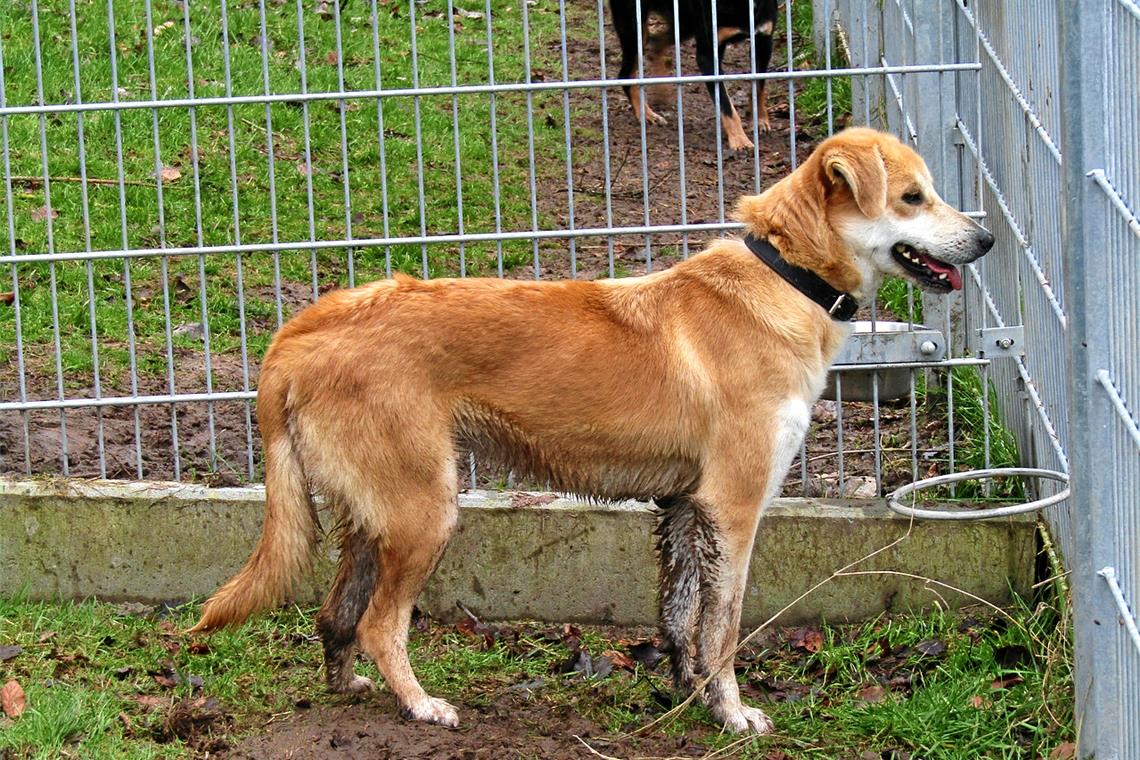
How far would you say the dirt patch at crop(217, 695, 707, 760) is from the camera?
15.0ft

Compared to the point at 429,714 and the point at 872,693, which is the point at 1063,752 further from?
the point at 429,714

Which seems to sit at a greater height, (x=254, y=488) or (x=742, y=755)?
(x=254, y=488)

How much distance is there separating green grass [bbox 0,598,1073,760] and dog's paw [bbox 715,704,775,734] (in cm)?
4

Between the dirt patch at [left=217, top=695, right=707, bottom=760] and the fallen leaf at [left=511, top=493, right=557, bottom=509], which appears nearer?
the dirt patch at [left=217, top=695, right=707, bottom=760]

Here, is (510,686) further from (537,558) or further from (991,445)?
(991,445)

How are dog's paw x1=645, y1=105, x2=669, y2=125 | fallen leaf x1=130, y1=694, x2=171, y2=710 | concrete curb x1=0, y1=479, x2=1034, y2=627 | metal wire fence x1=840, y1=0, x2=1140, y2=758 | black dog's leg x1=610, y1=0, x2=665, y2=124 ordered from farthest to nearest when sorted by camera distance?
black dog's leg x1=610, y1=0, x2=665, y2=124 < dog's paw x1=645, y1=105, x2=669, y2=125 < concrete curb x1=0, y1=479, x2=1034, y2=627 < fallen leaf x1=130, y1=694, x2=171, y2=710 < metal wire fence x1=840, y1=0, x2=1140, y2=758

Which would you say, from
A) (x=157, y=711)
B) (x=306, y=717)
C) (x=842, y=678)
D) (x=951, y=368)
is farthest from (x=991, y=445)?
(x=157, y=711)

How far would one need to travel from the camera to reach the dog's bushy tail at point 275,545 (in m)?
4.68

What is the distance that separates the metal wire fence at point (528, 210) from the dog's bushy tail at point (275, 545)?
921 millimetres

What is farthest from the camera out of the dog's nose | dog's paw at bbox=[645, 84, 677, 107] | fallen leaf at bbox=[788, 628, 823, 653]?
dog's paw at bbox=[645, 84, 677, 107]

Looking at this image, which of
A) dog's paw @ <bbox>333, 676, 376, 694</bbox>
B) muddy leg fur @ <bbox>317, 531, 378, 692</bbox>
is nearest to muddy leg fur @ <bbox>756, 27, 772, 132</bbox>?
muddy leg fur @ <bbox>317, 531, 378, 692</bbox>

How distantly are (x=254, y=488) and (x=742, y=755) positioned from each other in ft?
6.89

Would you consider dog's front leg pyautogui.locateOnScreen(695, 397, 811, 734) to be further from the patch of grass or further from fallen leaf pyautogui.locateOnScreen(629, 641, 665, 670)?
the patch of grass

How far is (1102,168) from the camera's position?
3.65 m
